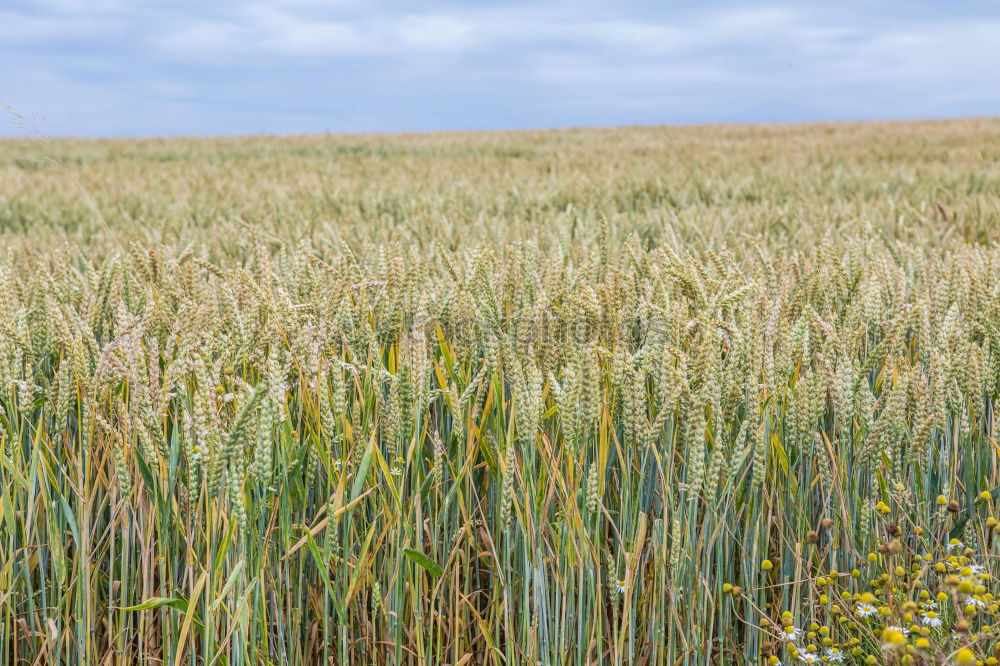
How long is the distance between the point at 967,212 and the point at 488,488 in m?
3.82

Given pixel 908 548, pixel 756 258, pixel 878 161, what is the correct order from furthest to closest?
pixel 878 161, pixel 756 258, pixel 908 548

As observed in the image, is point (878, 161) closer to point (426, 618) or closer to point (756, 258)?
point (756, 258)

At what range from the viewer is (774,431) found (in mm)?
1373

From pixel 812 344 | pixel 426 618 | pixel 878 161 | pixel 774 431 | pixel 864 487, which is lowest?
pixel 426 618

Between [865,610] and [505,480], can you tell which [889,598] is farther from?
[505,480]

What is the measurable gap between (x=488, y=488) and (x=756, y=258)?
141 centimetres

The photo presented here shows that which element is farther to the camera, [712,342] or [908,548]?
[908,548]

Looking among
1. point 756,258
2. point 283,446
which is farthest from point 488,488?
point 756,258

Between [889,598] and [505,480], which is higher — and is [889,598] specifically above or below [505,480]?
below

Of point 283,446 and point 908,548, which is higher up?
point 283,446

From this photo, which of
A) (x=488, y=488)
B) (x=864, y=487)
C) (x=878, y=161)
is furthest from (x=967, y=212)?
(x=878, y=161)

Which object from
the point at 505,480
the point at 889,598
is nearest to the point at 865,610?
the point at 889,598

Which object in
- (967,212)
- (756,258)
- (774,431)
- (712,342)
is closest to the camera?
(712,342)

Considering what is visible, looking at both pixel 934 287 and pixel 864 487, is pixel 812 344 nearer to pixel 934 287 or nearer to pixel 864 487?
pixel 864 487
